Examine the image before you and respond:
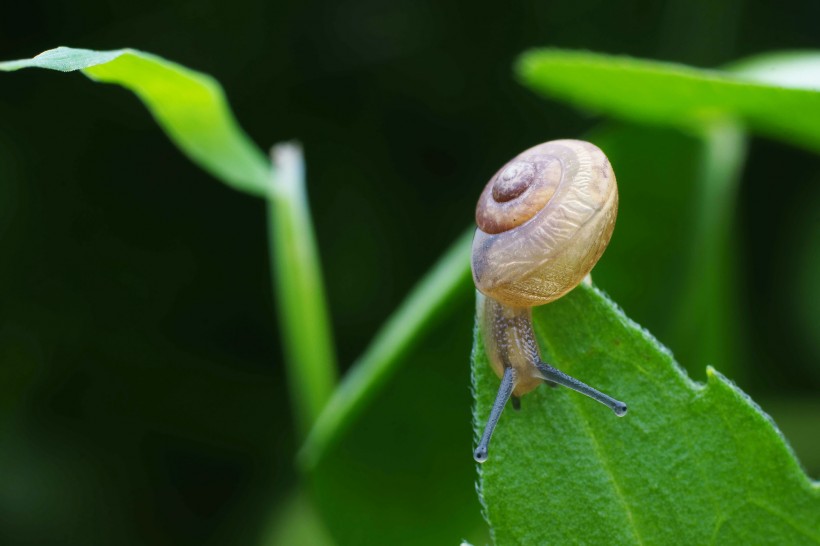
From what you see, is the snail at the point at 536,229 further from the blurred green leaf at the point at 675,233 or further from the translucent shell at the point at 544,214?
the blurred green leaf at the point at 675,233

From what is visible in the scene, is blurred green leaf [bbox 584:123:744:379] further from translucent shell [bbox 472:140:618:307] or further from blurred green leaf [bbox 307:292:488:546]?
translucent shell [bbox 472:140:618:307]

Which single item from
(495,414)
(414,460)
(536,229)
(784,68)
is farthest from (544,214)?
(784,68)

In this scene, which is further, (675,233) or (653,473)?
(675,233)

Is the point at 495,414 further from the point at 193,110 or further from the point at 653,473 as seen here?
the point at 193,110

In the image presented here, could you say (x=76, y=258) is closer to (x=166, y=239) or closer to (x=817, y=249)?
(x=166, y=239)

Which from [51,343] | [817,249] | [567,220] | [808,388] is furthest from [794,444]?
[51,343]

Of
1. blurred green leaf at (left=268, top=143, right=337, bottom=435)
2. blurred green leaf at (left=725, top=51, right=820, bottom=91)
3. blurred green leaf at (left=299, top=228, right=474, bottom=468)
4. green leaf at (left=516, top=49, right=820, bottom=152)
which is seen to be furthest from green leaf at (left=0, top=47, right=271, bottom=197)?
blurred green leaf at (left=725, top=51, right=820, bottom=91)
